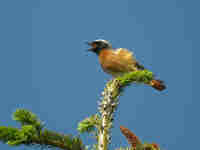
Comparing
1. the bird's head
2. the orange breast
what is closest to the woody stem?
the orange breast

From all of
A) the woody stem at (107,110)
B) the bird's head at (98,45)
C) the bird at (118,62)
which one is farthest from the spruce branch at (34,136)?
the bird's head at (98,45)

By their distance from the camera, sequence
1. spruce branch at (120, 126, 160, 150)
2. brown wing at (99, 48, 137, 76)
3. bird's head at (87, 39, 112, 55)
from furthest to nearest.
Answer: bird's head at (87, 39, 112, 55) < brown wing at (99, 48, 137, 76) < spruce branch at (120, 126, 160, 150)

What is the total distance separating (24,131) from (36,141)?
0.07 meters

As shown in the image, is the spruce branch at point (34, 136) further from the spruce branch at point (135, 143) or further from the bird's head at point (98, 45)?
the bird's head at point (98, 45)

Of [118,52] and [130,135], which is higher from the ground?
[118,52]

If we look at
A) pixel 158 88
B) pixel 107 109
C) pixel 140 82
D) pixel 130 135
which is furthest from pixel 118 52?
pixel 130 135

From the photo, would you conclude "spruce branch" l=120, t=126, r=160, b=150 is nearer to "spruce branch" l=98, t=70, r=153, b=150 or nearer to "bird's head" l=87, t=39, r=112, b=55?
"spruce branch" l=98, t=70, r=153, b=150

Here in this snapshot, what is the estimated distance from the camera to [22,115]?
1.10 meters

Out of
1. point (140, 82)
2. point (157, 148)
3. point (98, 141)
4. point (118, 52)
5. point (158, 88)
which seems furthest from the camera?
point (118, 52)

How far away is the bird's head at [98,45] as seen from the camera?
2631 millimetres

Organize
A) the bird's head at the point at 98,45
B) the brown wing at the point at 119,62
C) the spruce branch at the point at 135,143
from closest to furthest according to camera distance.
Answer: the spruce branch at the point at 135,143
the brown wing at the point at 119,62
the bird's head at the point at 98,45

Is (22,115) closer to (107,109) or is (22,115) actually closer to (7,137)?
(7,137)

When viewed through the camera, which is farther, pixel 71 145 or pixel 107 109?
pixel 107 109

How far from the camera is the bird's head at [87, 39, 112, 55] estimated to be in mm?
→ 2631
